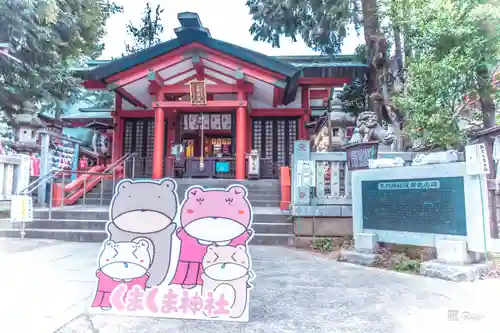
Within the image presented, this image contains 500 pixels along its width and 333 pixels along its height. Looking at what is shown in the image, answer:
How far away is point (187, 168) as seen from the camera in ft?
40.5

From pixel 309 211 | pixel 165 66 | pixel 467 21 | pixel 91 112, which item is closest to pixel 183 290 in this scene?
pixel 309 211

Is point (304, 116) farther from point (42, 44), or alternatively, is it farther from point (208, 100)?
point (42, 44)

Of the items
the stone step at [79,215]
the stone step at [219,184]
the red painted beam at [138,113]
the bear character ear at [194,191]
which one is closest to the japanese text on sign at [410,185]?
the stone step at [79,215]

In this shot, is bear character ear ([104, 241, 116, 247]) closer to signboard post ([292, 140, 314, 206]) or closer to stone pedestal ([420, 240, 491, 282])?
stone pedestal ([420, 240, 491, 282])

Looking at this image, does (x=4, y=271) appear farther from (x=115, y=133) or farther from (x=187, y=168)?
(x=115, y=133)

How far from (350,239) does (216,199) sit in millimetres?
4179

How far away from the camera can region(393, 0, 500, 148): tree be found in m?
6.29

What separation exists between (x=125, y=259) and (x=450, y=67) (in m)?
6.45

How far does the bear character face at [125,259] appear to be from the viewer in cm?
314

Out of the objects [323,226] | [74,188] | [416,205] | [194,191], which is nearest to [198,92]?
[74,188]

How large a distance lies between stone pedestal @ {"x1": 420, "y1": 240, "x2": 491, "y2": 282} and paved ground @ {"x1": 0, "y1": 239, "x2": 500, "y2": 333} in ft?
0.50

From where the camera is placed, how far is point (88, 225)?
741 cm

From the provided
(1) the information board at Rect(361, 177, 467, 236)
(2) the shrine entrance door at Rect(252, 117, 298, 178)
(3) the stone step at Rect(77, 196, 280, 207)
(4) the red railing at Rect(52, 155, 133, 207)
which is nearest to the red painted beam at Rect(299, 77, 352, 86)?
(2) the shrine entrance door at Rect(252, 117, 298, 178)

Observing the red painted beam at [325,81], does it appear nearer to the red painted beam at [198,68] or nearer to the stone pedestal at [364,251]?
the red painted beam at [198,68]
